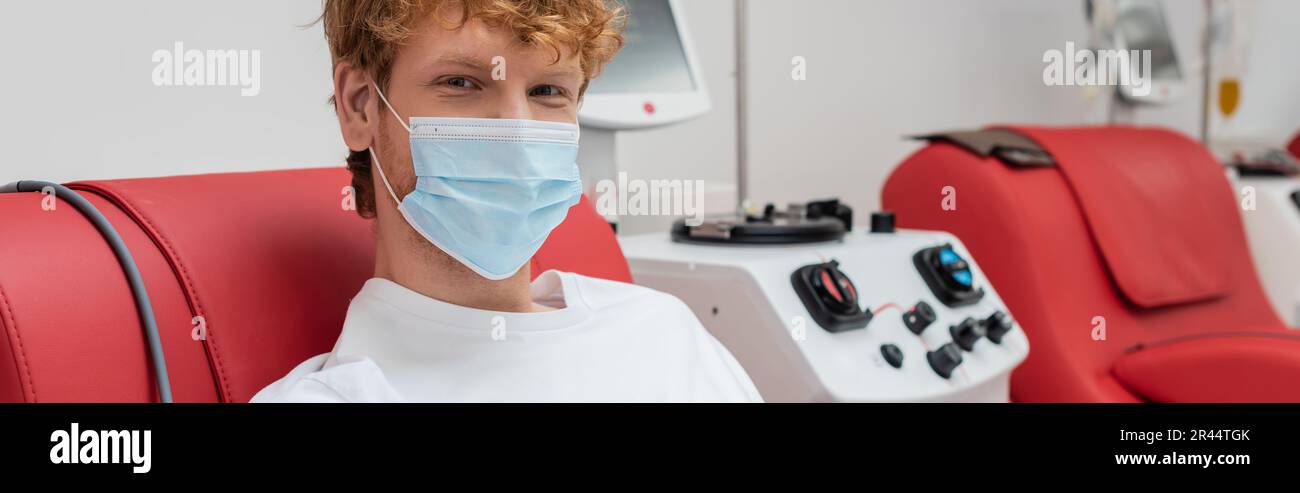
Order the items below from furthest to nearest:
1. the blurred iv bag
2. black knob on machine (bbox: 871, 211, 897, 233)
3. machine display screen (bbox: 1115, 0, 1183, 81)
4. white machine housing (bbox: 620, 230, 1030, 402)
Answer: the blurred iv bag → machine display screen (bbox: 1115, 0, 1183, 81) → black knob on machine (bbox: 871, 211, 897, 233) → white machine housing (bbox: 620, 230, 1030, 402)

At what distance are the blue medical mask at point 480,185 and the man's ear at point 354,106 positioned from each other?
0.11 feet

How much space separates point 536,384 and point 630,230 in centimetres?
91

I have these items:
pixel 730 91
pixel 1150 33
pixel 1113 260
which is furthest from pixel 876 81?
pixel 1150 33

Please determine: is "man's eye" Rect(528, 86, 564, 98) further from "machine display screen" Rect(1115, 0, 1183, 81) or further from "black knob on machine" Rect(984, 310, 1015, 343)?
"machine display screen" Rect(1115, 0, 1183, 81)

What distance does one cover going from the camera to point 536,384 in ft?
2.85

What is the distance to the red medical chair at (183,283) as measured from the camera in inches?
27.6

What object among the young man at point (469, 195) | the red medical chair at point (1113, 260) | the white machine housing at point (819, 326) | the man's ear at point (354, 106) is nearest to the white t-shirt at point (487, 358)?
the young man at point (469, 195)

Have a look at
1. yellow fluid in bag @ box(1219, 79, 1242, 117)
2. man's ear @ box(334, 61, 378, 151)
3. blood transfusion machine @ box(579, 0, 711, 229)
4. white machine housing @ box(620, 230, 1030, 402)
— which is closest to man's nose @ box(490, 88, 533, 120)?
man's ear @ box(334, 61, 378, 151)

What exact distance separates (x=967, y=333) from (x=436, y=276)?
84 centimetres

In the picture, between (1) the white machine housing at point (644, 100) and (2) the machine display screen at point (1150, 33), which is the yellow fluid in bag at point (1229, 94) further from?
(1) the white machine housing at point (644, 100)

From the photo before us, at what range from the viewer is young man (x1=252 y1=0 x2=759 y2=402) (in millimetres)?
872

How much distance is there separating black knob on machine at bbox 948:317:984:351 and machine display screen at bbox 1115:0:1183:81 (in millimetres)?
1965
